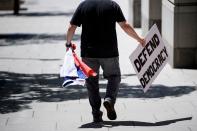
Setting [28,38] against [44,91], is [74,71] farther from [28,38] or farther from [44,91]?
[28,38]

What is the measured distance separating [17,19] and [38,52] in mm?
8930

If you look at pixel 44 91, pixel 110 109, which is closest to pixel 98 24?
pixel 110 109

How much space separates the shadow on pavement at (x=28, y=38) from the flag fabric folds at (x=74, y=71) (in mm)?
9933

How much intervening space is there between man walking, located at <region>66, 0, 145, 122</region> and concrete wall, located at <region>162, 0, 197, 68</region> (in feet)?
16.7

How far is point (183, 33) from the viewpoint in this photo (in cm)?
1395

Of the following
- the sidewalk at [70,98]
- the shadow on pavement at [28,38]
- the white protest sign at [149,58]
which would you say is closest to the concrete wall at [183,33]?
the sidewalk at [70,98]

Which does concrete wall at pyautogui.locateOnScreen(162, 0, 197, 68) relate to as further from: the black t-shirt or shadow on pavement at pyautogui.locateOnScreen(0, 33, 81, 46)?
shadow on pavement at pyautogui.locateOnScreen(0, 33, 81, 46)

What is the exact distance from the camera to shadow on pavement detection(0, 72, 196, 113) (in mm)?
10797

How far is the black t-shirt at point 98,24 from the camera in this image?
8.70 metres

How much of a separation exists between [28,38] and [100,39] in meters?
11.5

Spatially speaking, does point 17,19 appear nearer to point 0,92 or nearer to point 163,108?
point 0,92

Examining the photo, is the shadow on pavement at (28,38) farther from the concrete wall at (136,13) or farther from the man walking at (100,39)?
the man walking at (100,39)

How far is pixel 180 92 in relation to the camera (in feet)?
37.0

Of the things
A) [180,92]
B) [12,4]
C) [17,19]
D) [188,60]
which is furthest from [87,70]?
[12,4]
